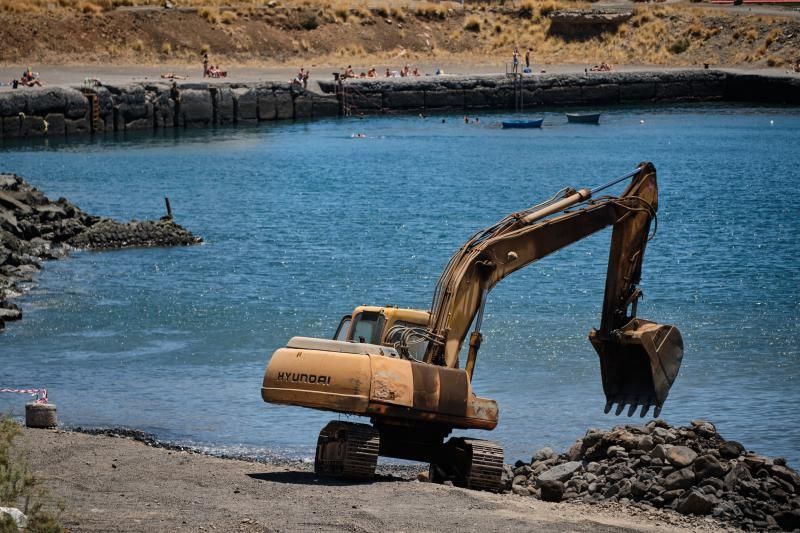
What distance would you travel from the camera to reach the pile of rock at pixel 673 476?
1546 centimetres

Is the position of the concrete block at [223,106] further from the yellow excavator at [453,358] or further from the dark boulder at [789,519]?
the dark boulder at [789,519]

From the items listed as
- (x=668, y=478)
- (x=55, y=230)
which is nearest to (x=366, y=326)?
(x=668, y=478)

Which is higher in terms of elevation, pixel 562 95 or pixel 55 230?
pixel 562 95

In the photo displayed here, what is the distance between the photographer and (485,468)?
15898mm

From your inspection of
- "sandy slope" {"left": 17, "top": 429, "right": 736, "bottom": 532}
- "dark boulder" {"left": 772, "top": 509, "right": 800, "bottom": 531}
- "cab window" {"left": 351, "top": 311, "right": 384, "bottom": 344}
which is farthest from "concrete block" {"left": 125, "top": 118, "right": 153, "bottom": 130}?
"dark boulder" {"left": 772, "top": 509, "right": 800, "bottom": 531}

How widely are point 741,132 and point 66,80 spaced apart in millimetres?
35782

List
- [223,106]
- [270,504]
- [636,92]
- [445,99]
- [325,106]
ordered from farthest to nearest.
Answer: [636,92]
[445,99]
[325,106]
[223,106]
[270,504]

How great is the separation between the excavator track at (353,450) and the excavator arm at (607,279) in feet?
3.87

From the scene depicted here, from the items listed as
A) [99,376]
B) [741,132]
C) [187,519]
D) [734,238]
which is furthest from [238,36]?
[187,519]

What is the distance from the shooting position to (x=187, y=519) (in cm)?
1336

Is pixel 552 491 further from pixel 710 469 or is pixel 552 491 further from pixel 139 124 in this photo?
pixel 139 124

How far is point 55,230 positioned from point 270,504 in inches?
1045

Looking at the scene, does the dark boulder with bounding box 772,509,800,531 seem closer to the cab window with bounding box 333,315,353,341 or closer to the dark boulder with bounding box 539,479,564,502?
the dark boulder with bounding box 539,479,564,502

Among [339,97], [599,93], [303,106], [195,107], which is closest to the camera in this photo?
[195,107]
